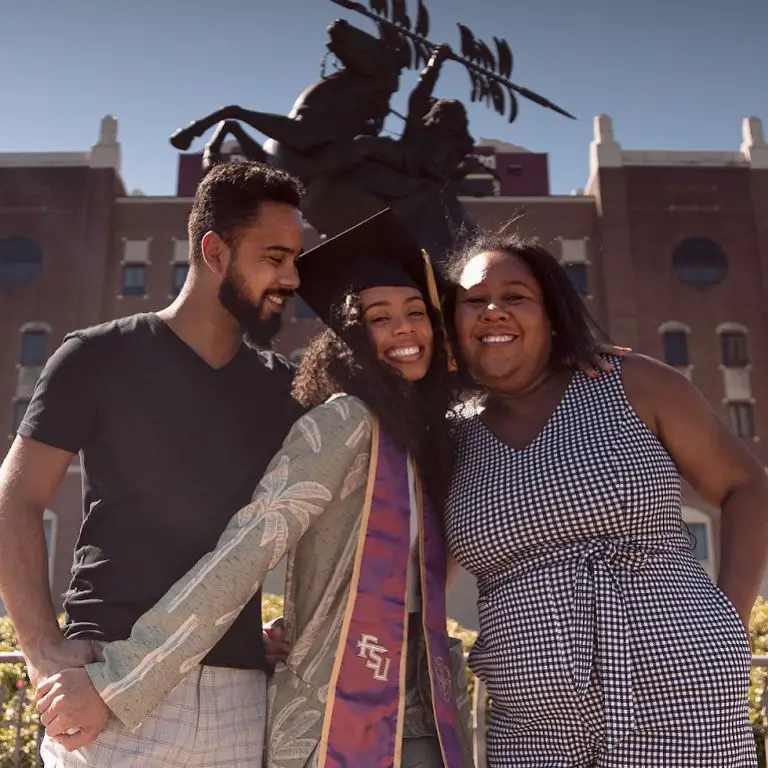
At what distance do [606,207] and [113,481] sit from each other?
26977 mm

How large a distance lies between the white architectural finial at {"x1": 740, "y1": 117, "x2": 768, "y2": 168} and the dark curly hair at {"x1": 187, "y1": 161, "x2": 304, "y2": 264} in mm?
29066

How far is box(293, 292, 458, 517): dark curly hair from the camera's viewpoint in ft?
7.61

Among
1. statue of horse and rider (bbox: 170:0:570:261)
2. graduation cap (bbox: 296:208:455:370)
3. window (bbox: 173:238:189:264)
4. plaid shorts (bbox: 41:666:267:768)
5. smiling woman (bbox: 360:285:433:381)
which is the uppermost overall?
window (bbox: 173:238:189:264)

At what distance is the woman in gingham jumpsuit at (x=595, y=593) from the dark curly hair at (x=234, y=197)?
0.93 metres

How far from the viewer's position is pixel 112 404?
2291 millimetres

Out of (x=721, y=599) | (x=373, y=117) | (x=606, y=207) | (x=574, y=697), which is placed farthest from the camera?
(x=606, y=207)

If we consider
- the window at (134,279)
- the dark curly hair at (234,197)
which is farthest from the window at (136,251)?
the dark curly hair at (234,197)

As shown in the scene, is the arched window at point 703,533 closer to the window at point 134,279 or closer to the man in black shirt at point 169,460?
the window at point 134,279

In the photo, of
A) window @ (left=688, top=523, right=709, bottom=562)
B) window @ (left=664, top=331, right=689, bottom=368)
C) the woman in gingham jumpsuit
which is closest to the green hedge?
the woman in gingham jumpsuit

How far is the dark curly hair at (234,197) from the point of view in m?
2.53

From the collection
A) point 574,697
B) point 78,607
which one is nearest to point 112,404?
point 78,607

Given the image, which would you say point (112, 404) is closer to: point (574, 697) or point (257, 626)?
point (257, 626)

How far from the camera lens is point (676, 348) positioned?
26.5 meters

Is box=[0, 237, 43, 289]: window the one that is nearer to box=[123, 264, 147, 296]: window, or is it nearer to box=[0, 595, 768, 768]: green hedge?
box=[123, 264, 147, 296]: window
